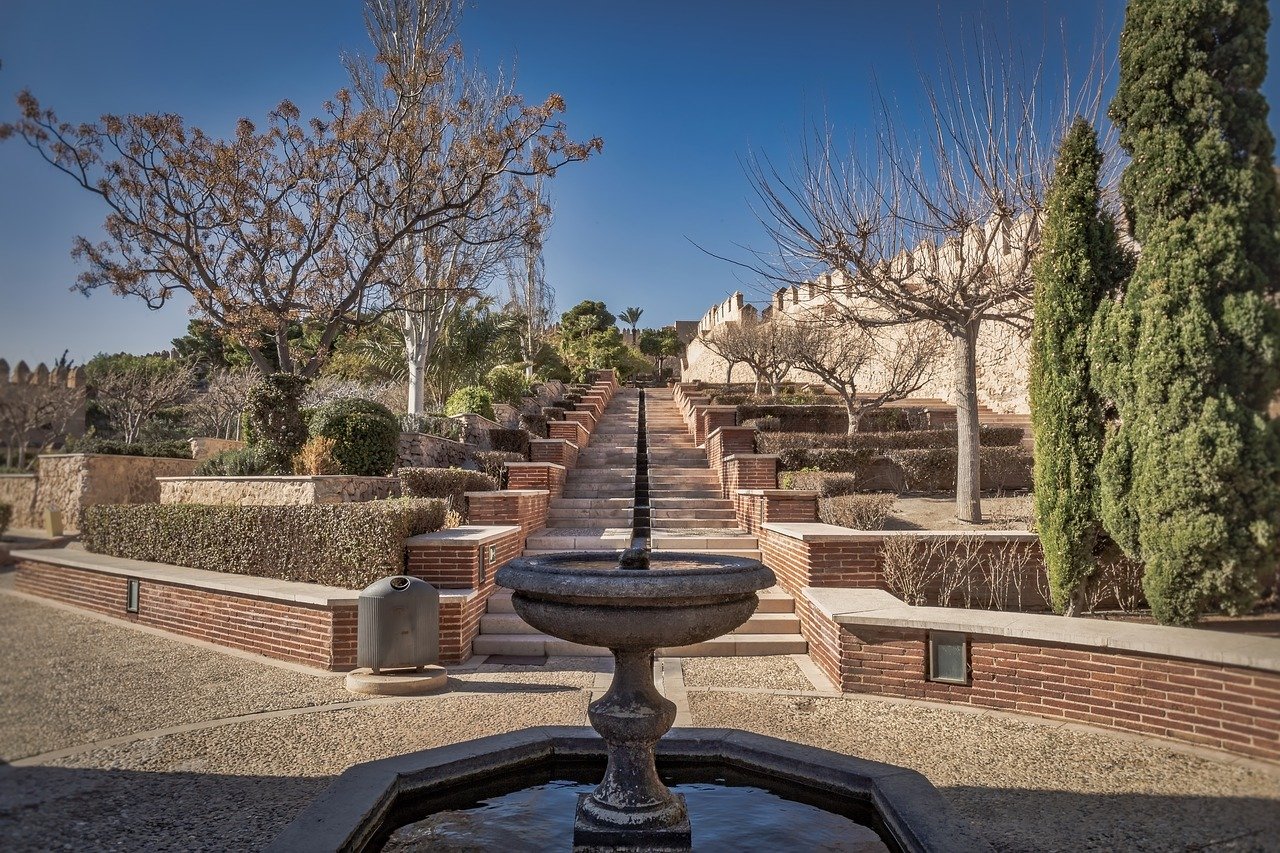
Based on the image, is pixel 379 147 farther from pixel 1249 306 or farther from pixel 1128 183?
pixel 1249 306

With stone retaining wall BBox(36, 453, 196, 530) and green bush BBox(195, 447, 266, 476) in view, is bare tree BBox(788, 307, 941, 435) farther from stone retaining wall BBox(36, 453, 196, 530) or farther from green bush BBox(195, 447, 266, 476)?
stone retaining wall BBox(36, 453, 196, 530)

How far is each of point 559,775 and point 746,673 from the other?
2550 mm

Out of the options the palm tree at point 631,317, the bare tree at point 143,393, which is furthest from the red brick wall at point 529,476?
the palm tree at point 631,317

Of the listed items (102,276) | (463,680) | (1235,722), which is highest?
(102,276)

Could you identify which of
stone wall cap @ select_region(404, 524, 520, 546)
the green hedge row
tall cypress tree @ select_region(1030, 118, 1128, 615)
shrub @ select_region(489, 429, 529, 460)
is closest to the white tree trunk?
the green hedge row

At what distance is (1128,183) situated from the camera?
4.95 m

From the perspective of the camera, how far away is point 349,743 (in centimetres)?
467

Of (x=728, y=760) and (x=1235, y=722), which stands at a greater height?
(x=1235, y=722)

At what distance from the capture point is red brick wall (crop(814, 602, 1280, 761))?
3787 mm

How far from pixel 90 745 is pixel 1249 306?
6.54 metres

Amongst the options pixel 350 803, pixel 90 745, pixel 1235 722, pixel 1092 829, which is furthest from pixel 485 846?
pixel 1235 722

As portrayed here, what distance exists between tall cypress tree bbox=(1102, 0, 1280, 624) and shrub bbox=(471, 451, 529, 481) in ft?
32.0

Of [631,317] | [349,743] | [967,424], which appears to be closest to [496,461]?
[967,424]

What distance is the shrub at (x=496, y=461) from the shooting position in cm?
1339
